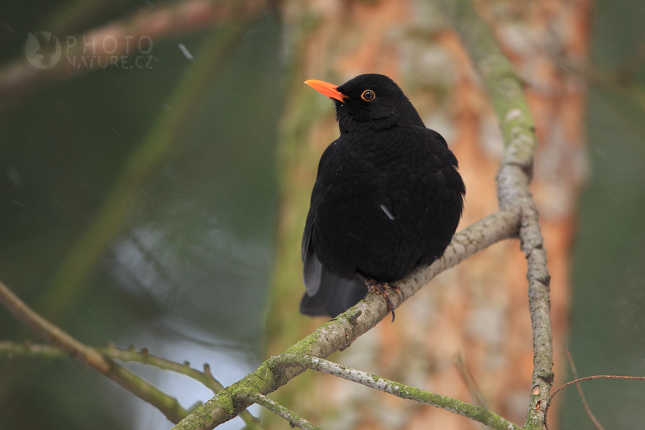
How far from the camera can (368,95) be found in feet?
9.26

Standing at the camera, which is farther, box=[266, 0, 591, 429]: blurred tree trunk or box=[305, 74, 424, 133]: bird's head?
box=[266, 0, 591, 429]: blurred tree trunk

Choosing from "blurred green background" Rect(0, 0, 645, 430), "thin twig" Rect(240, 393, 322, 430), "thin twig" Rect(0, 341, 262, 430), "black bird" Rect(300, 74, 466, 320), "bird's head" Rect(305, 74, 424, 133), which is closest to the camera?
"thin twig" Rect(240, 393, 322, 430)

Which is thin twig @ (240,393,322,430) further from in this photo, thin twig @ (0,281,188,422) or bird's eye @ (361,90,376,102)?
bird's eye @ (361,90,376,102)

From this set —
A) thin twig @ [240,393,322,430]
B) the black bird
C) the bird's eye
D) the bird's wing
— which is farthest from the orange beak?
thin twig @ [240,393,322,430]

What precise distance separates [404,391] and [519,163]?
1544mm

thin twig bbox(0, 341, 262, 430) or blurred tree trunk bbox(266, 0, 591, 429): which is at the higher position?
blurred tree trunk bbox(266, 0, 591, 429)

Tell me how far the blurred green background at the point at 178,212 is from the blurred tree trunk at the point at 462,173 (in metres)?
0.57

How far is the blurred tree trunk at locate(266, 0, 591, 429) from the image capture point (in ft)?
9.67

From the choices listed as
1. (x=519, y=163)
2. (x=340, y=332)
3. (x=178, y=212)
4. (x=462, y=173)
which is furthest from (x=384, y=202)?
(x=178, y=212)

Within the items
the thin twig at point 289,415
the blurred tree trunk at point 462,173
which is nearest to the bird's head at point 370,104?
the blurred tree trunk at point 462,173

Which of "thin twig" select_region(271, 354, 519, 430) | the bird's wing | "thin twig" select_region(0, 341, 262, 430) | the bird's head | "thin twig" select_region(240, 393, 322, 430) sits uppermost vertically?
the bird's head

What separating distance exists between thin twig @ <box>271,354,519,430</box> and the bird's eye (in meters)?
1.80

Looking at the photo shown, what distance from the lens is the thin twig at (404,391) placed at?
1103mm

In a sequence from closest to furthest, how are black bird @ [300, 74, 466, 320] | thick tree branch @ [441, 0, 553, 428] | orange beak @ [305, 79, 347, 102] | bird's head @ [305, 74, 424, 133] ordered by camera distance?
thick tree branch @ [441, 0, 553, 428] < black bird @ [300, 74, 466, 320] < bird's head @ [305, 74, 424, 133] < orange beak @ [305, 79, 347, 102]
